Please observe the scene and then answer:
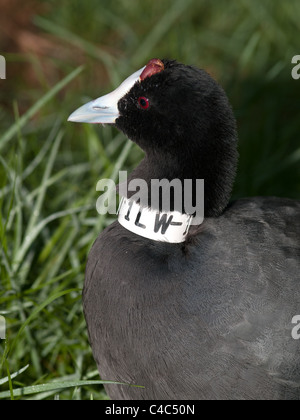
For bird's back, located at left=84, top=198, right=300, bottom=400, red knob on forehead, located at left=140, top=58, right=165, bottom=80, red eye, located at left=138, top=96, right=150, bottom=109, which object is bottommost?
bird's back, located at left=84, top=198, right=300, bottom=400

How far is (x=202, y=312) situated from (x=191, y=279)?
9 cm

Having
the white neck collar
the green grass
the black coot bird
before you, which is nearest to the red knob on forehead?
the black coot bird

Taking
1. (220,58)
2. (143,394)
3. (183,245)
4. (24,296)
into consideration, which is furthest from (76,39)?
(143,394)

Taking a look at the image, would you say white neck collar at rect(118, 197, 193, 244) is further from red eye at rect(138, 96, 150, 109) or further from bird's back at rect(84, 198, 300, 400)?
red eye at rect(138, 96, 150, 109)

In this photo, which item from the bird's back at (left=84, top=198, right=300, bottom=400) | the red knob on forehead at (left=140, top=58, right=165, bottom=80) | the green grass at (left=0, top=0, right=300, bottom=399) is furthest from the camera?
the green grass at (left=0, top=0, right=300, bottom=399)

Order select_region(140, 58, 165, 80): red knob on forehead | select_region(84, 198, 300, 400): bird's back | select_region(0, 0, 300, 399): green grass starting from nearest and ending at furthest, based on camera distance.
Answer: select_region(84, 198, 300, 400): bird's back < select_region(140, 58, 165, 80): red knob on forehead < select_region(0, 0, 300, 399): green grass

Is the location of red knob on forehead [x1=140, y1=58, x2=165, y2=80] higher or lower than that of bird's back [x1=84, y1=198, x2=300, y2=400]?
higher

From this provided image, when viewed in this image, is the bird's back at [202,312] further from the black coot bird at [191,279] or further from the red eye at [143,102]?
the red eye at [143,102]

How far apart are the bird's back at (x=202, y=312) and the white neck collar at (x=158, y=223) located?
22 mm

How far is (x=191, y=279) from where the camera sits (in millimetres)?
1740

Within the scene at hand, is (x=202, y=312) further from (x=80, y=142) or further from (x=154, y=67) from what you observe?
(x=80, y=142)

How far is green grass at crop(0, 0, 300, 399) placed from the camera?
88.2 inches

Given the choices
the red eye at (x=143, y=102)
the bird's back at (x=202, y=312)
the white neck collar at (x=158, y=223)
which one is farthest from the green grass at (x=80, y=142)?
the red eye at (x=143, y=102)

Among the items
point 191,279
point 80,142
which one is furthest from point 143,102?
point 80,142
